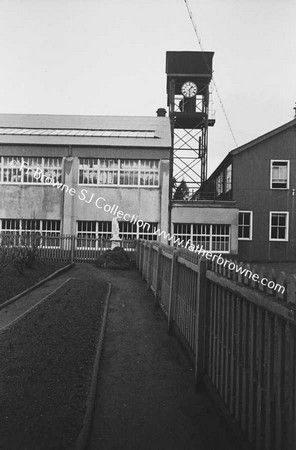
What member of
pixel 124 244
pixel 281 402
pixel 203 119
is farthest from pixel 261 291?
pixel 203 119

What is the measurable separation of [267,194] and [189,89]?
12427mm

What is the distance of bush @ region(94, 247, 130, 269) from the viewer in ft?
60.5

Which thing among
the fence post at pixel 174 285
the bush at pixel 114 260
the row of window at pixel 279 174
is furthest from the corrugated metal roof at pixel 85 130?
the fence post at pixel 174 285

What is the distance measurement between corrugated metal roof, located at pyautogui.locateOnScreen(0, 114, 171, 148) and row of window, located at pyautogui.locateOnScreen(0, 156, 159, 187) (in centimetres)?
108

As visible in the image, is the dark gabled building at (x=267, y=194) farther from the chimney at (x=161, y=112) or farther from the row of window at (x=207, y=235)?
the chimney at (x=161, y=112)

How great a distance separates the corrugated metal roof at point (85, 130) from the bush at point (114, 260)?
8.65m

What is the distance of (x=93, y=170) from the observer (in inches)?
1009

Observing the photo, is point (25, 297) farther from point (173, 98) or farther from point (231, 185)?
point (173, 98)

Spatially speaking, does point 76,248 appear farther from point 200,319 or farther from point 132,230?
point 200,319

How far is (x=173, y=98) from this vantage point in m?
34.3

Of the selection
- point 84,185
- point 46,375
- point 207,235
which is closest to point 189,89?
point 84,185

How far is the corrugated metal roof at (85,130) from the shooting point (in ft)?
84.3

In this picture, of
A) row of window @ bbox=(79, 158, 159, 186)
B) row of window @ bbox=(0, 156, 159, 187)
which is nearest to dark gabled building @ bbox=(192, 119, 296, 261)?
row of window @ bbox=(79, 158, 159, 186)

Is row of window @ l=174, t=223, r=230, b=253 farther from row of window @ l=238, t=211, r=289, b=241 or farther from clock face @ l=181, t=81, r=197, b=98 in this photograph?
clock face @ l=181, t=81, r=197, b=98
